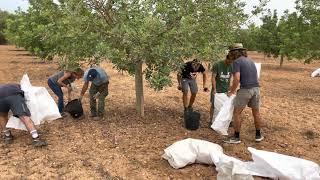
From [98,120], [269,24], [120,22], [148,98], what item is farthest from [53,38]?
[269,24]

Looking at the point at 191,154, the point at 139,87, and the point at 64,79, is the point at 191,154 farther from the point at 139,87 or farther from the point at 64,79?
the point at 64,79

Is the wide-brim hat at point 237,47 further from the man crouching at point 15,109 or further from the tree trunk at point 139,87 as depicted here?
the man crouching at point 15,109

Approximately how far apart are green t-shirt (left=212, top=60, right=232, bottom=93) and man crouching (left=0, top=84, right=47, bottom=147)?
10.5 feet

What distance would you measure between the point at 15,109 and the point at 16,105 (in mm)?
70

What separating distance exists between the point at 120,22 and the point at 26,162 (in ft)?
9.10

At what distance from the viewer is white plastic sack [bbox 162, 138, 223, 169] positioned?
5.71 meters

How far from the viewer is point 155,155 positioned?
6.29 m

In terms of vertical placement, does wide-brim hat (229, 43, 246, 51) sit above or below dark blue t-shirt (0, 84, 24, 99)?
above

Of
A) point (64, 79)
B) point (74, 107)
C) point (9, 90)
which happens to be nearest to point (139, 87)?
point (74, 107)

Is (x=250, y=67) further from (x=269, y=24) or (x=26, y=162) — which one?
(x=269, y=24)

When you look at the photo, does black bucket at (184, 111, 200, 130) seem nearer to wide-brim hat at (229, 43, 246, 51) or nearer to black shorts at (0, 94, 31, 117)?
wide-brim hat at (229, 43, 246, 51)

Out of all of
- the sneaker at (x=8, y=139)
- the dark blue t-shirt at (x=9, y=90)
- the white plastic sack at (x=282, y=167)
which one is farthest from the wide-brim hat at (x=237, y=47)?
the sneaker at (x=8, y=139)

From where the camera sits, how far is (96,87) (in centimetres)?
818

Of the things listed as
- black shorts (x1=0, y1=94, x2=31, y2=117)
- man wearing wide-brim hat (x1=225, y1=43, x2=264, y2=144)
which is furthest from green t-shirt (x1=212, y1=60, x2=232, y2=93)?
black shorts (x1=0, y1=94, x2=31, y2=117)
